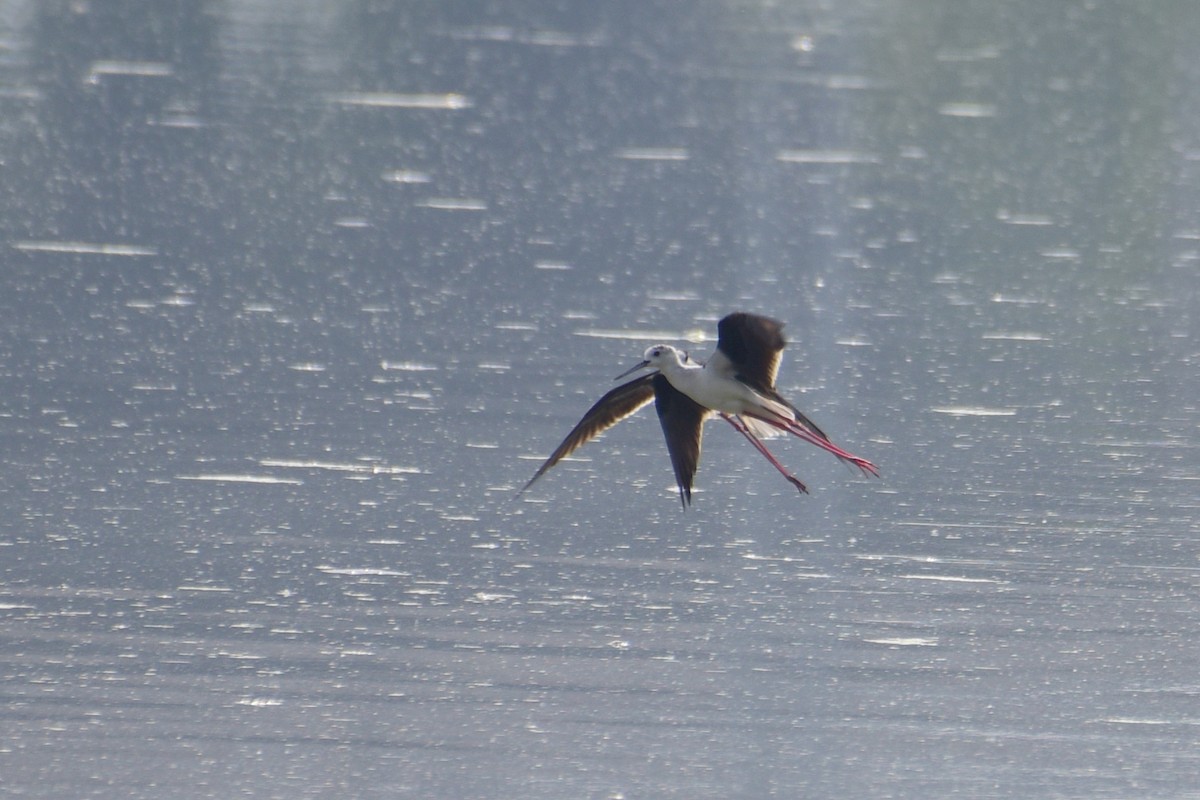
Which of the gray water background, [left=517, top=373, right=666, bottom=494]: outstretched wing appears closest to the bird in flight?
[left=517, top=373, right=666, bottom=494]: outstretched wing

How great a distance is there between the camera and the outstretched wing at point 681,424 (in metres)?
5.27

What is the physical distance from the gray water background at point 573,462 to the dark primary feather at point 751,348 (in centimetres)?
52

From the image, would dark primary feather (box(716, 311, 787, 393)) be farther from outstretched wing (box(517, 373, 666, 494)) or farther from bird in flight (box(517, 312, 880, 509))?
outstretched wing (box(517, 373, 666, 494))

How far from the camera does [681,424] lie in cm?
532

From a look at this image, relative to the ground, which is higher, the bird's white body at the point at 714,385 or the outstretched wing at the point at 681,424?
the bird's white body at the point at 714,385

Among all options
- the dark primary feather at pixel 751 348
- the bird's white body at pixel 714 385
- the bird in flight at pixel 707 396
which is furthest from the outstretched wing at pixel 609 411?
the dark primary feather at pixel 751 348

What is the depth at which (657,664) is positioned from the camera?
184 inches

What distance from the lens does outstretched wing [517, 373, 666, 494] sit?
5.25 m

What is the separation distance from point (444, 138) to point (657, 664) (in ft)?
26.6

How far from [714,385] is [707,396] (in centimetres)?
4

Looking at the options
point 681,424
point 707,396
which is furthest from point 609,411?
point 707,396

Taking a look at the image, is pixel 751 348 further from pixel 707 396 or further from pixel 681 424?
pixel 681 424

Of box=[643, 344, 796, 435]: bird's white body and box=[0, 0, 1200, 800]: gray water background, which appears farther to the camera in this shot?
box=[643, 344, 796, 435]: bird's white body

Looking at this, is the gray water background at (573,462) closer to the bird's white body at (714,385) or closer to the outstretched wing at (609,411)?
the outstretched wing at (609,411)
